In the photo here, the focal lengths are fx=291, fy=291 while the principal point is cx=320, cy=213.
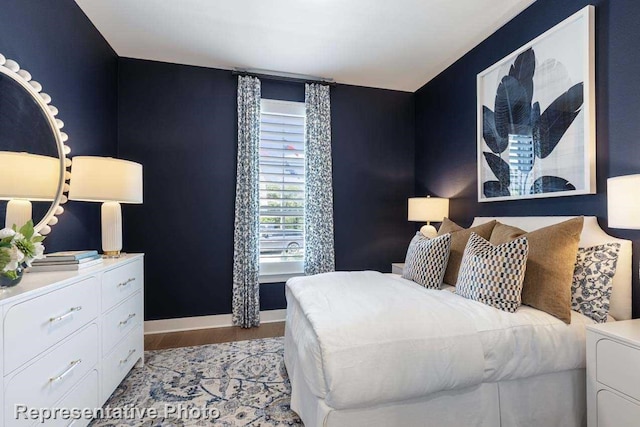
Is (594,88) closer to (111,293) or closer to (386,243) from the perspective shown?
(386,243)

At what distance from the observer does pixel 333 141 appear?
363 centimetres

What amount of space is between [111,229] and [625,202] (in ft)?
10.2

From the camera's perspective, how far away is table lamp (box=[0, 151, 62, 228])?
1.55m

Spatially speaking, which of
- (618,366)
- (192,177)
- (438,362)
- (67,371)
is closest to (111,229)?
(67,371)

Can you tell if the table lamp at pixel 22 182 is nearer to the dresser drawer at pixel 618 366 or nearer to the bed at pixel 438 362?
the bed at pixel 438 362

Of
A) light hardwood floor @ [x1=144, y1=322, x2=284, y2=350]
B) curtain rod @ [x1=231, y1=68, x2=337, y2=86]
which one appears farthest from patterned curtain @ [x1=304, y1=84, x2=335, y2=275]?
light hardwood floor @ [x1=144, y1=322, x2=284, y2=350]

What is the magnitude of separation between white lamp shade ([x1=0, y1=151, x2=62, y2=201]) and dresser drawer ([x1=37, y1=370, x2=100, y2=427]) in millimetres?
1070

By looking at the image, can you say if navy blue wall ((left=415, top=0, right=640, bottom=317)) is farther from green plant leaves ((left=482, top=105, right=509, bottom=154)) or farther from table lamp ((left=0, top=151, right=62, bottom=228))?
table lamp ((left=0, top=151, right=62, bottom=228))

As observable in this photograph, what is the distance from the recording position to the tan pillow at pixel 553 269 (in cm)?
159

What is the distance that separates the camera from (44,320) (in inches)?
48.1

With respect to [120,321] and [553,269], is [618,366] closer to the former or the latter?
[553,269]

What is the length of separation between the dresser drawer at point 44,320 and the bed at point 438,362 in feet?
3.63

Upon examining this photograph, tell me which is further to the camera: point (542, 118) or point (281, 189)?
point (281, 189)

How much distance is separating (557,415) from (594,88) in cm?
193
